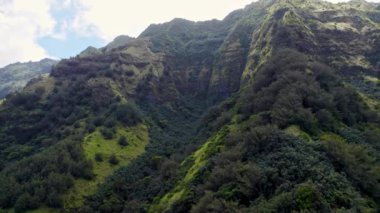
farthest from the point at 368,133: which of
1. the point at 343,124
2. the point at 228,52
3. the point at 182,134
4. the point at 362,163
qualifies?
the point at 228,52

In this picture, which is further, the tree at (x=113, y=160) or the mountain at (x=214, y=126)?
the tree at (x=113, y=160)

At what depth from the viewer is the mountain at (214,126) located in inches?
1591

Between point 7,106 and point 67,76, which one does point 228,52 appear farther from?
point 7,106

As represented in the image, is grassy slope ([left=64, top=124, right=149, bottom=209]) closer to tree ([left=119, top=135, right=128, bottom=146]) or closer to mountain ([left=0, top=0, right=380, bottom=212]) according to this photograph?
mountain ([left=0, top=0, right=380, bottom=212])

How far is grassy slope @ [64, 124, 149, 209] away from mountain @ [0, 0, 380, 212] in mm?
352

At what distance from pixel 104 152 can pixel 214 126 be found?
83.9ft

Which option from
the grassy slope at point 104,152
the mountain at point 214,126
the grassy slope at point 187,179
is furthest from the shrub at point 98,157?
the grassy slope at point 187,179

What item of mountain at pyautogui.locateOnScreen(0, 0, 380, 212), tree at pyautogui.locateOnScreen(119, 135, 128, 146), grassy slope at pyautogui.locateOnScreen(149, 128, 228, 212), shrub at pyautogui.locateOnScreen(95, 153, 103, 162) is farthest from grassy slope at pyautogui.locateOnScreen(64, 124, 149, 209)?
grassy slope at pyautogui.locateOnScreen(149, 128, 228, 212)

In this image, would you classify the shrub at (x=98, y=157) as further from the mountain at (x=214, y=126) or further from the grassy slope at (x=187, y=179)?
the grassy slope at (x=187, y=179)

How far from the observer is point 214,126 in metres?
81.0

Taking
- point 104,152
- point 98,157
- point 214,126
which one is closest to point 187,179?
point 214,126

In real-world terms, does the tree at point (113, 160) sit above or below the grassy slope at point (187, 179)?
below

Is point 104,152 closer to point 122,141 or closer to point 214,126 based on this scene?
point 122,141

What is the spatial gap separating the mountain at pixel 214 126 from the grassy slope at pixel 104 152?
0.35 meters
